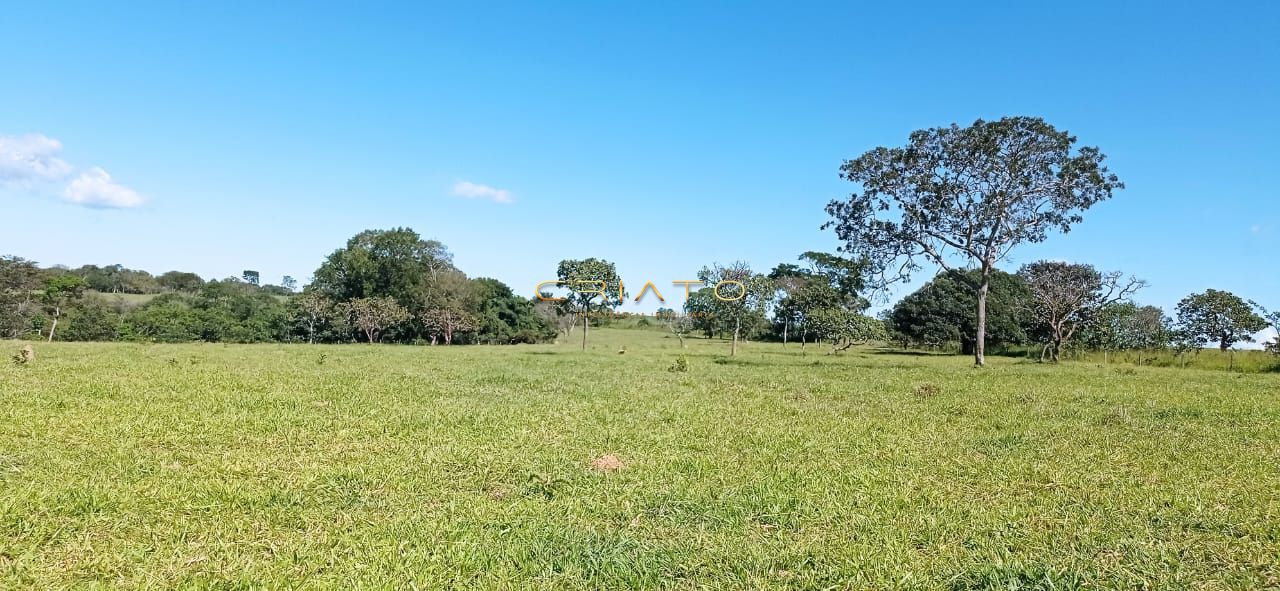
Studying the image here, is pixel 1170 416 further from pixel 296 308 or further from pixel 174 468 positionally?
pixel 296 308

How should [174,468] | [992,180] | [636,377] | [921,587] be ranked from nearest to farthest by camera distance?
[921,587], [174,468], [636,377], [992,180]

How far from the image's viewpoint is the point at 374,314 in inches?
2047

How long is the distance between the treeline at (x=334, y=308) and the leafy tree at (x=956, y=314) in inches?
1228

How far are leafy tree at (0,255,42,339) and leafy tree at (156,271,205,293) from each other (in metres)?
39.2

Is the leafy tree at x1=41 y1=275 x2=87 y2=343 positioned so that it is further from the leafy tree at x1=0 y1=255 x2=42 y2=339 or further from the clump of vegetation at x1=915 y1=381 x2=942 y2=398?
the clump of vegetation at x1=915 y1=381 x2=942 y2=398

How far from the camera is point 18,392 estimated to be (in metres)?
10.7

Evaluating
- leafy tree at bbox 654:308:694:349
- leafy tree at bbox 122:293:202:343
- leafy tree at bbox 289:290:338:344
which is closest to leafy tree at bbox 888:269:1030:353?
leafy tree at bbox 654:308:694:349

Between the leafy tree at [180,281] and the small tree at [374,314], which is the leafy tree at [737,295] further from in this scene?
the leafy tree at [180,281]

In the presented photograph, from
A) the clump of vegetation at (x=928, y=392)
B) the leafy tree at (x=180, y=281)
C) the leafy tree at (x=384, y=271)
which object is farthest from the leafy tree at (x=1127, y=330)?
the leafy tree at (x=180, y=281)

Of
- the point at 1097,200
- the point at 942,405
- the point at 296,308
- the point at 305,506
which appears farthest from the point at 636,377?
the point at 296,308

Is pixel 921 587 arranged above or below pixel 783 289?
below

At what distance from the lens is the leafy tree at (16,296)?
44969 mm

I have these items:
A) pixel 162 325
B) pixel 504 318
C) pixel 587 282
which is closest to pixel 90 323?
pixel 162 325

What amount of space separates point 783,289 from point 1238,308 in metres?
27.8
